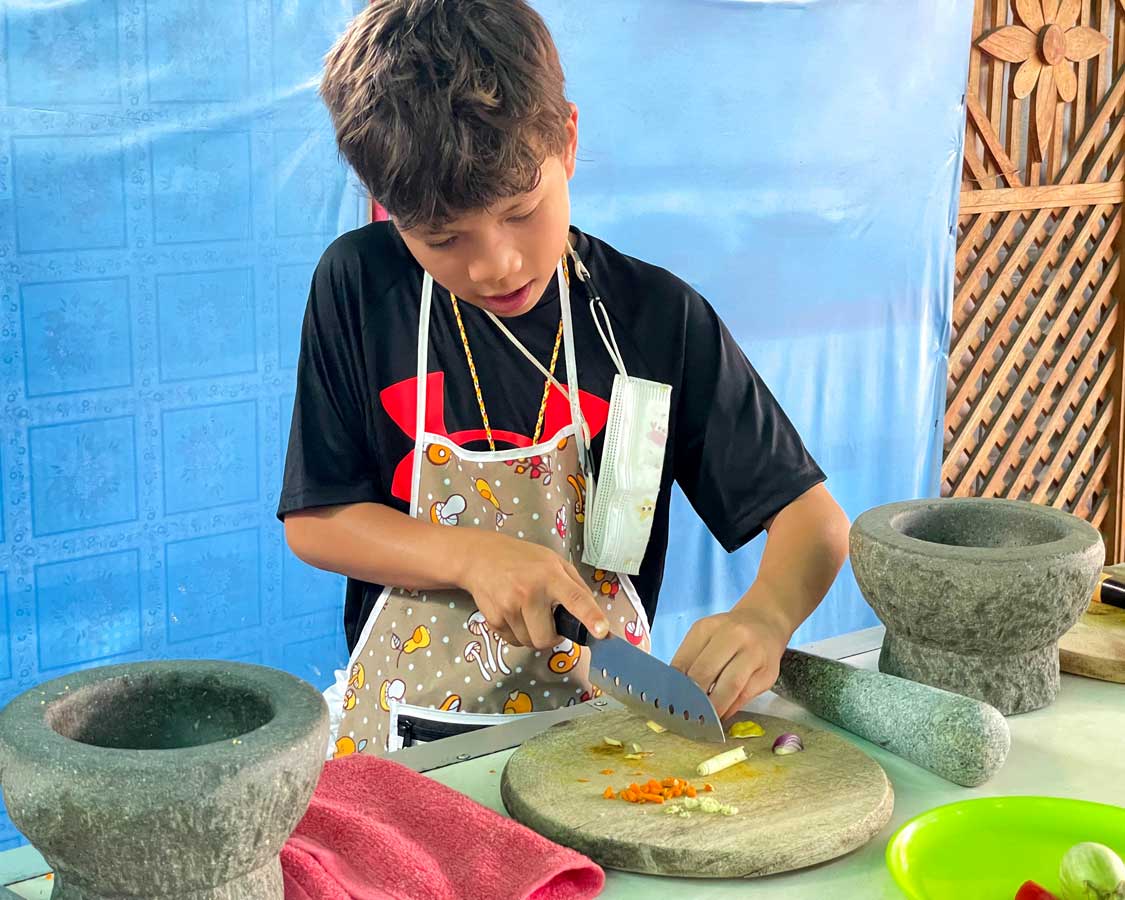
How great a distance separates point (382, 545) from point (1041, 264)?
3.70 meters

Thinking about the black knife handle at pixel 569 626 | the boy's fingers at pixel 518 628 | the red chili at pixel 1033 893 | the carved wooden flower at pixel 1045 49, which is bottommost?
the red chili at pixel 1033 893

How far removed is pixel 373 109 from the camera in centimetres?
117

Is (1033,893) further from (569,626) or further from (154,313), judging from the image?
(154,313)

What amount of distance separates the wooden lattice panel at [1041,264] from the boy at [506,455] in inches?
111


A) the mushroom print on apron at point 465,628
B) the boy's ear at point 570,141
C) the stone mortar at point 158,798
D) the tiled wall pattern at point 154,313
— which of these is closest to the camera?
the stone mortar at point 158,798

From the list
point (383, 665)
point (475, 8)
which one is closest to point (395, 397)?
point (383, 665)

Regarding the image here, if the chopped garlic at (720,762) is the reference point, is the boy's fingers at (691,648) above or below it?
above

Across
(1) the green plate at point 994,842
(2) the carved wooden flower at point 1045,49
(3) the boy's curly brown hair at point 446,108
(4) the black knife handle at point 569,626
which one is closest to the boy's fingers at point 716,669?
(4) the black knife handle at point 569,626

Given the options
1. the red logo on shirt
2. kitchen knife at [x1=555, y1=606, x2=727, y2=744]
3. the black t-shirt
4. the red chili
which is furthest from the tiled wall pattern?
the red chili

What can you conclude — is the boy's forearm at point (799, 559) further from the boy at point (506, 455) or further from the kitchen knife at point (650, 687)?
the kitchen knife at point (650, 687)

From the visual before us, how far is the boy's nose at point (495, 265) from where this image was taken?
1.16 meters

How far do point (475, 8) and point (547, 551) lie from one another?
521mm

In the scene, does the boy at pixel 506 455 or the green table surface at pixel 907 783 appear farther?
the boy at pixel 506 455

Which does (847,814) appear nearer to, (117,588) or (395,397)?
(395,397)
